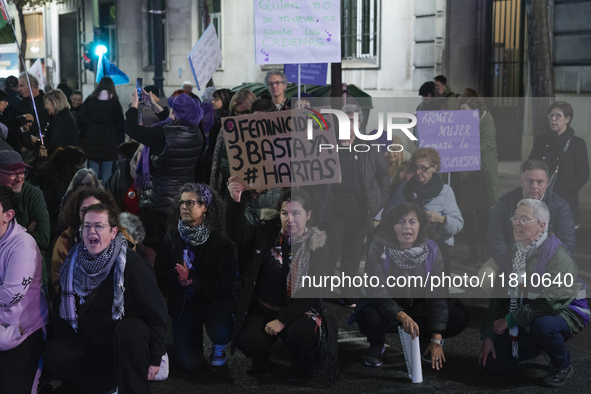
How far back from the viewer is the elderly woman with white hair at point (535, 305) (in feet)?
18.0

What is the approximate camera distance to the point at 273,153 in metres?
6.84

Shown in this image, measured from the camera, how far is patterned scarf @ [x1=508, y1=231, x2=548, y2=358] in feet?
18.4

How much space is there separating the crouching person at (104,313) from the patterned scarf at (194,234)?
3.53 feet

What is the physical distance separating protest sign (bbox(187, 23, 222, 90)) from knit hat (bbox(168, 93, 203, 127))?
4588mm

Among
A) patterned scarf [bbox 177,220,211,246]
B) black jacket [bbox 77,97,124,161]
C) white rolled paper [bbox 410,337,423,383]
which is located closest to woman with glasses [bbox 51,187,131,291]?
patterned scarf [bbox 177,220,211,246]

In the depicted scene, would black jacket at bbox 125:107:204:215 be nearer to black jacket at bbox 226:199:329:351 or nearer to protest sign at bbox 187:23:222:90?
black jacket at bbox 226:199:329:351

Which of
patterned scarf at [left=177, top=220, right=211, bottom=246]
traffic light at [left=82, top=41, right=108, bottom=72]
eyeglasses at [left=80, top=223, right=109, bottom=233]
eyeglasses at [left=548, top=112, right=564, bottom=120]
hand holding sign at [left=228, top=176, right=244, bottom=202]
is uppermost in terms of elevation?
traffic light at [left=82, top=41, right=108, bottom=72]

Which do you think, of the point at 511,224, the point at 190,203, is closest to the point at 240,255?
the point at 190,203

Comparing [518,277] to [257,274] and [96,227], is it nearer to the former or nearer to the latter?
[257,274]

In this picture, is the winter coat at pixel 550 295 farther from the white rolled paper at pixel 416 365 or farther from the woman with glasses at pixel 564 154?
the woman with glasses at pixel 564 154

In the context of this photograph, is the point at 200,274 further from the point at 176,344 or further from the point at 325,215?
the point at 325,215

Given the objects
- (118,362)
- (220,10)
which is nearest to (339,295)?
(118,362)

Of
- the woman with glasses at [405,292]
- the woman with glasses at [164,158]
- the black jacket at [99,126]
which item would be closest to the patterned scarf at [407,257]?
the woman with glasses at [405,292]

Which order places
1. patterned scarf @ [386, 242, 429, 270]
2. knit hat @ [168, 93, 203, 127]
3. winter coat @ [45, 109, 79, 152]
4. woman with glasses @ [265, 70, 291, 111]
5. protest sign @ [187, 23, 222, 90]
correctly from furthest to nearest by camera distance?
protest sign @ [187, 23, 222, 90] → winter coat @ [45, 109, 79, 152] → woman with glasses @ [265, 70, 291, 111] → knit hat @ [168, 93, 203, 127] → patterned scarf @ [386, 242, 429, 270]
